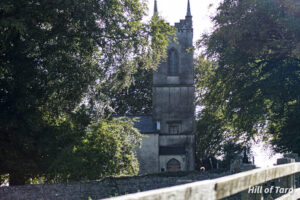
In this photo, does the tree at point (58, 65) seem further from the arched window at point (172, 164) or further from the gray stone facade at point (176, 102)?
the gray stone facade at point (176, 102)

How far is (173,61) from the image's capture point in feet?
132

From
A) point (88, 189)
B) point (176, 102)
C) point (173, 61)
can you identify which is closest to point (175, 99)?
point (176, 102)

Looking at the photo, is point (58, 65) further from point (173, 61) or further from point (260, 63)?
point (173, 61)

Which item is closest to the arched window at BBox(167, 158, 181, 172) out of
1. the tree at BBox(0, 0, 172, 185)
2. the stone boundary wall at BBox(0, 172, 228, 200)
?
the tree at BBox(0, 0, 172, 185)

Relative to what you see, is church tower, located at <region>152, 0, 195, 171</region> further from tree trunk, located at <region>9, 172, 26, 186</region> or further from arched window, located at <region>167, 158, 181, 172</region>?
tree trunk, located at <region>9, 172, 26, 186</region>

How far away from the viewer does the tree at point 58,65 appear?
15133 millimetres

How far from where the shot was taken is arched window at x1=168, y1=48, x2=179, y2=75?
1578 inches

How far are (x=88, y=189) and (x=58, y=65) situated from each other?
196 inches

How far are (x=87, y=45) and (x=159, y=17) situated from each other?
4.22 m

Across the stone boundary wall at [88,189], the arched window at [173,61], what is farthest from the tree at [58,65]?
the arched window at [173,61]

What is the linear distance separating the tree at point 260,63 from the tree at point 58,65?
4.57 metres

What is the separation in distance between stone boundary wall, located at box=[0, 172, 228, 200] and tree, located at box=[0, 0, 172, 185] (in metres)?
2.22

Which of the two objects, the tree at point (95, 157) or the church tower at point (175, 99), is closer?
the tree at point (95, 157)

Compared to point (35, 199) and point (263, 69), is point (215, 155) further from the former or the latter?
point (35, 199)
